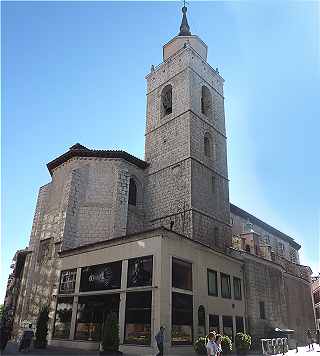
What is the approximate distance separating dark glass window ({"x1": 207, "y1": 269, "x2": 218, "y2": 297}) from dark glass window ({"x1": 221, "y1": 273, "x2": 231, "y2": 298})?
29.5 inches

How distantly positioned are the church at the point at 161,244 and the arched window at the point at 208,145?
128 millimetres

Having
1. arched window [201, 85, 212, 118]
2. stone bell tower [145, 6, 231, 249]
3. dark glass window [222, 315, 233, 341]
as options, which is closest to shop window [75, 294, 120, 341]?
dark glass window [222, 315, 233, 341]

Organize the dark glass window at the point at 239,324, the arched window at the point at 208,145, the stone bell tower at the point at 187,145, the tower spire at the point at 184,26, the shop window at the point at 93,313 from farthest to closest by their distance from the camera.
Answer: the tower spire at the point at 184,26 < the arched window at the point at 208,145 < the stone bell tower at the point at 187,145 < the dark glass window at the point at 239,324 < the shop window at the point at 93,313

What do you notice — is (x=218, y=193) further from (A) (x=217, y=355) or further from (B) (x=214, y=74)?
(A) (x=217, y=355)

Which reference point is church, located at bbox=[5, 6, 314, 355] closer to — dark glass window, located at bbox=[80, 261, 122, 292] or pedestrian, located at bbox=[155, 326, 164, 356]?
dark glass window, located at bbox=[80, 261, 122, 292]

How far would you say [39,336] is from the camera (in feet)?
55.6

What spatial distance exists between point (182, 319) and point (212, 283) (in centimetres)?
351

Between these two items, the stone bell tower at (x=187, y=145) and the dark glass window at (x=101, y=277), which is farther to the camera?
the stone bell tower at (x=187, y=145)

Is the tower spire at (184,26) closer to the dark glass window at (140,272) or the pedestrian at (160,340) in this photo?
the dark glass window at (140,272)

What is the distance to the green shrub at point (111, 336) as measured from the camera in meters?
13.5

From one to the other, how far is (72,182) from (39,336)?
992 centimetres

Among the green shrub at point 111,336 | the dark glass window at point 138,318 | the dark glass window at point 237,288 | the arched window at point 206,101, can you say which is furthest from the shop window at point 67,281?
the arched window at point 206,101

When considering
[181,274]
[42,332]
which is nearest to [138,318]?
[181,274]

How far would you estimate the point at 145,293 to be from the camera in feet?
49.9
